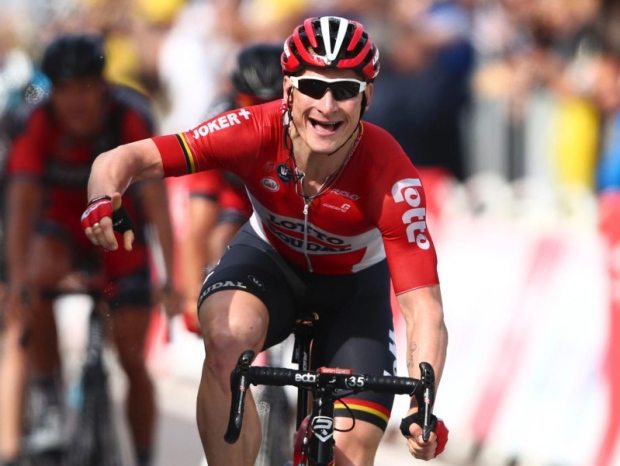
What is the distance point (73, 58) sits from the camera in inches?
348

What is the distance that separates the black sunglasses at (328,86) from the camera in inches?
233

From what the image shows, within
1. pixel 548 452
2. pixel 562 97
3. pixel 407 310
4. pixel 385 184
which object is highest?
pixel 562 97

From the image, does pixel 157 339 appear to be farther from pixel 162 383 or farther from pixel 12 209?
pixel 12 209

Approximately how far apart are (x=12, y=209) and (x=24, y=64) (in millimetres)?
2962

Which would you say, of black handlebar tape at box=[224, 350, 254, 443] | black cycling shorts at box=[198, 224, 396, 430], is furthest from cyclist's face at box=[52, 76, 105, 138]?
black handlebar tape at box=[224, 350, 254, 443]

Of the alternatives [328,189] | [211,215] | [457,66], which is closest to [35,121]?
[211,215]

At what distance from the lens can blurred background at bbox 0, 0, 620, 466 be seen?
920cm

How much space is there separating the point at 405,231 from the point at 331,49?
0.80 meters

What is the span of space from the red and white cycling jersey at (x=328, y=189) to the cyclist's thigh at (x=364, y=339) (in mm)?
281

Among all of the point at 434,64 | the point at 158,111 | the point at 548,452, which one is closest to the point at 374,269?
the point at 548,452

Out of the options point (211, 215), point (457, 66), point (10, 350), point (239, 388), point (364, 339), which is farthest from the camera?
point (457, 66)

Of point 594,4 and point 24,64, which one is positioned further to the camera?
point 24,64

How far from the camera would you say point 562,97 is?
11.1 m

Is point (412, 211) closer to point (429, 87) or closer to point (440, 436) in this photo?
point (440, 436)
